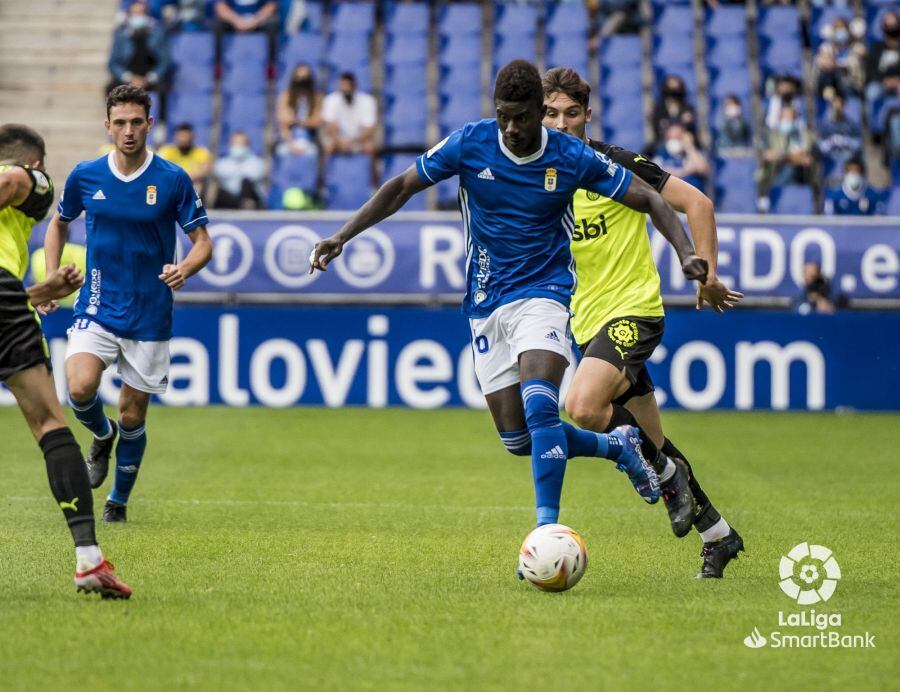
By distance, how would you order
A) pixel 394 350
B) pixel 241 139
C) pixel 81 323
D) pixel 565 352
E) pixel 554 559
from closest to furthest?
1. pixel 554 559
2. pixel 565 352
3. pixel 81 323
4. pixel 394 350
5. pixel 241 139

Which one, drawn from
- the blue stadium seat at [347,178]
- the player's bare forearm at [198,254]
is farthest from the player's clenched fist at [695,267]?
the blue stadium seat at [347,178]

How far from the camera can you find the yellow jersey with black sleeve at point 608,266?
786 cm

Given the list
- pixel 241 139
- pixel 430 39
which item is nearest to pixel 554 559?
pixel 241 139

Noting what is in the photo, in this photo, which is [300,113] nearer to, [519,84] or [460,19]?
[460,19]

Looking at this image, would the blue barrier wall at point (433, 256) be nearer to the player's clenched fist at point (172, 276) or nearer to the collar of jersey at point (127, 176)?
the collar of jersey at point (127, 176)

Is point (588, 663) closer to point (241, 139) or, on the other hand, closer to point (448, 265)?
point (448, 265)

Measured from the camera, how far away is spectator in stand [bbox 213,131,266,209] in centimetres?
1891

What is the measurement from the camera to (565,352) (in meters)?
7.06

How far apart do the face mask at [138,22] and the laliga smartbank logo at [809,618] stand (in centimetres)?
1585

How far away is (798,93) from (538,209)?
14835 millimetres

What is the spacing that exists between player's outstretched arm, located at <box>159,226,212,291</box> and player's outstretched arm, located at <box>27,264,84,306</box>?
66.9 inches

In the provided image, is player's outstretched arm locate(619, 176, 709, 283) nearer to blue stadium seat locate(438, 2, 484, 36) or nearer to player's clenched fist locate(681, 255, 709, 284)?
player's clenched fist locate(681, 255, 709, 284)

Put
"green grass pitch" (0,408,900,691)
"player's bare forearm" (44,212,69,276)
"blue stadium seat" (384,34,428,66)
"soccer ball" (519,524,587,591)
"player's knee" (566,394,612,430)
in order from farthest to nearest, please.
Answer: "blue stadium seat" (384,34,428,66) → "player's bare forearm" (44,212,69,276) → "player's knee" (566,394,612,430) → "soccer ball" (519,524,587,591) → "green grass pitch" (0,408,900,691)

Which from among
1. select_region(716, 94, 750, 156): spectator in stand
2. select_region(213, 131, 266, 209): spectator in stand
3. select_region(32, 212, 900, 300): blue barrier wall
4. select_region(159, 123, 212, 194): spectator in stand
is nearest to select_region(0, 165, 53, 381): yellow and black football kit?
select_region(32, 212, 900, 300): blue barrier wall
